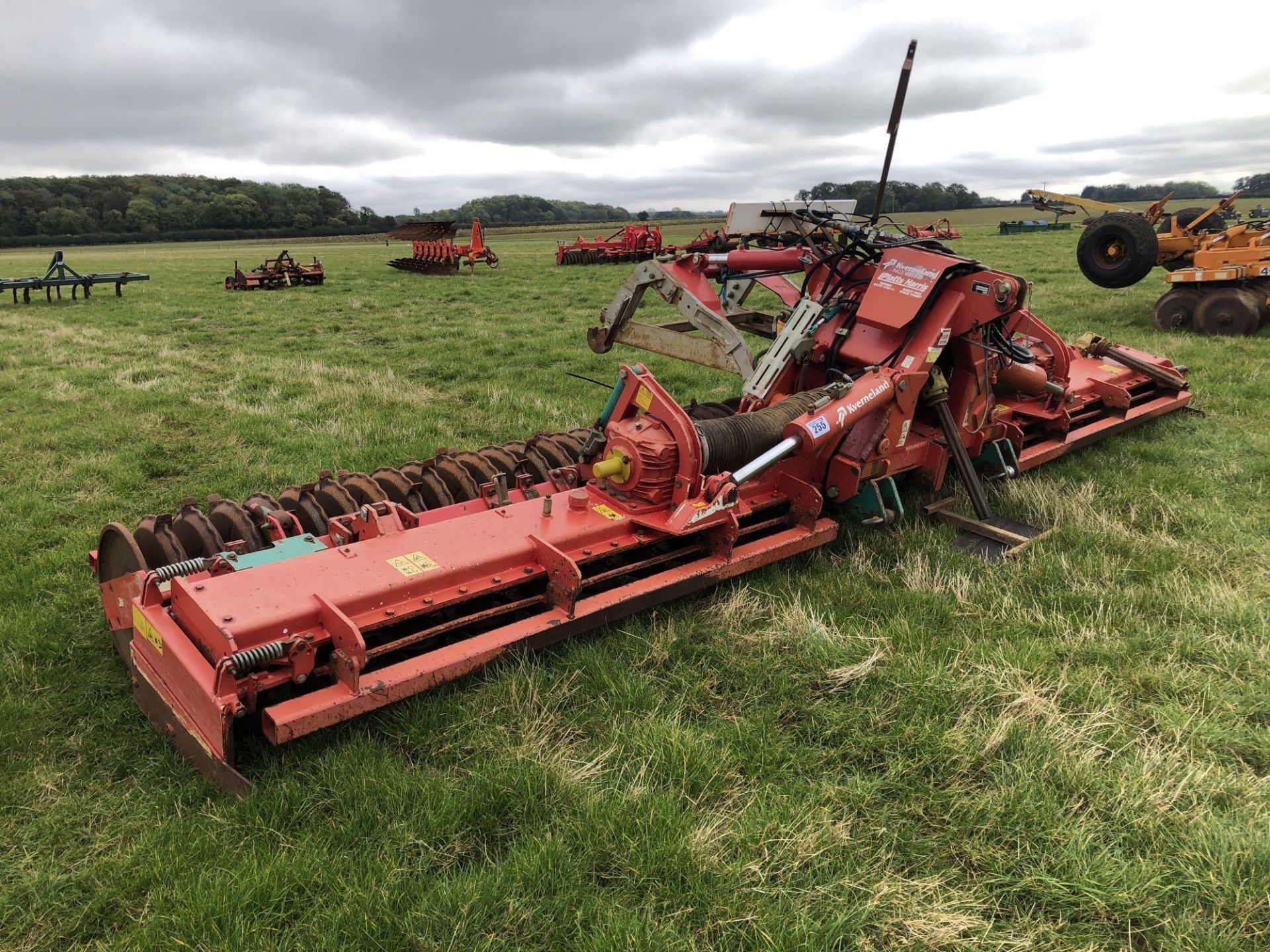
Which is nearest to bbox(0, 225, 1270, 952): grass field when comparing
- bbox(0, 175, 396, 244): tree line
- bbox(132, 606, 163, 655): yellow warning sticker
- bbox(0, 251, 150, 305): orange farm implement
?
bbox(132, 606, 163, 655): yellow warning sticker

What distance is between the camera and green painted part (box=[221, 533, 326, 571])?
3.64 meters

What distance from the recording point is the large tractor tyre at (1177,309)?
41.0 ft

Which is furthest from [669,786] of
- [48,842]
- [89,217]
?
[89,217]

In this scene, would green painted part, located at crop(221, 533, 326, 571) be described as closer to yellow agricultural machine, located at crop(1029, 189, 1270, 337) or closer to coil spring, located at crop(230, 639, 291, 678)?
coil spring, located at crop(230, 639, 291, 678)

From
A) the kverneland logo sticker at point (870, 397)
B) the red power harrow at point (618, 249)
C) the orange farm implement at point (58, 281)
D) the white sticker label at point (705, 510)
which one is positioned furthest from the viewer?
the red power harrow at point (618, 249)

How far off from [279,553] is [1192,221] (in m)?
16.0

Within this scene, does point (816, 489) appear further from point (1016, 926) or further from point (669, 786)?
point (1016, 926)

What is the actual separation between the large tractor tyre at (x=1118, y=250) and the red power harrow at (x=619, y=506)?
6.96 m

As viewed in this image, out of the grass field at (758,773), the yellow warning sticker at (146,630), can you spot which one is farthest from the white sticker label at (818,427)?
the yellow warning sticker at (146,630)

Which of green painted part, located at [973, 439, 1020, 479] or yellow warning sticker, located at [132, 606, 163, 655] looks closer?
yellow warning sticker, located at [132, 606, 163, 655]

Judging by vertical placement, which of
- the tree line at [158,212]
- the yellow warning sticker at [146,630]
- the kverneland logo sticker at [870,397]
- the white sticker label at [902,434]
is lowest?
the yellow warning sticker at [146,630]

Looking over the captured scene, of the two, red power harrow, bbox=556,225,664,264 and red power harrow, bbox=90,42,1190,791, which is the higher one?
red power harrow, bbox=556,225,664,264

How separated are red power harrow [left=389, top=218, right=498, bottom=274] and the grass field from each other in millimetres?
22819

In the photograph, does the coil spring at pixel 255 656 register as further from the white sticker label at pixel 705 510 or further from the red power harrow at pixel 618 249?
the red power harrow at pixel 618 249
